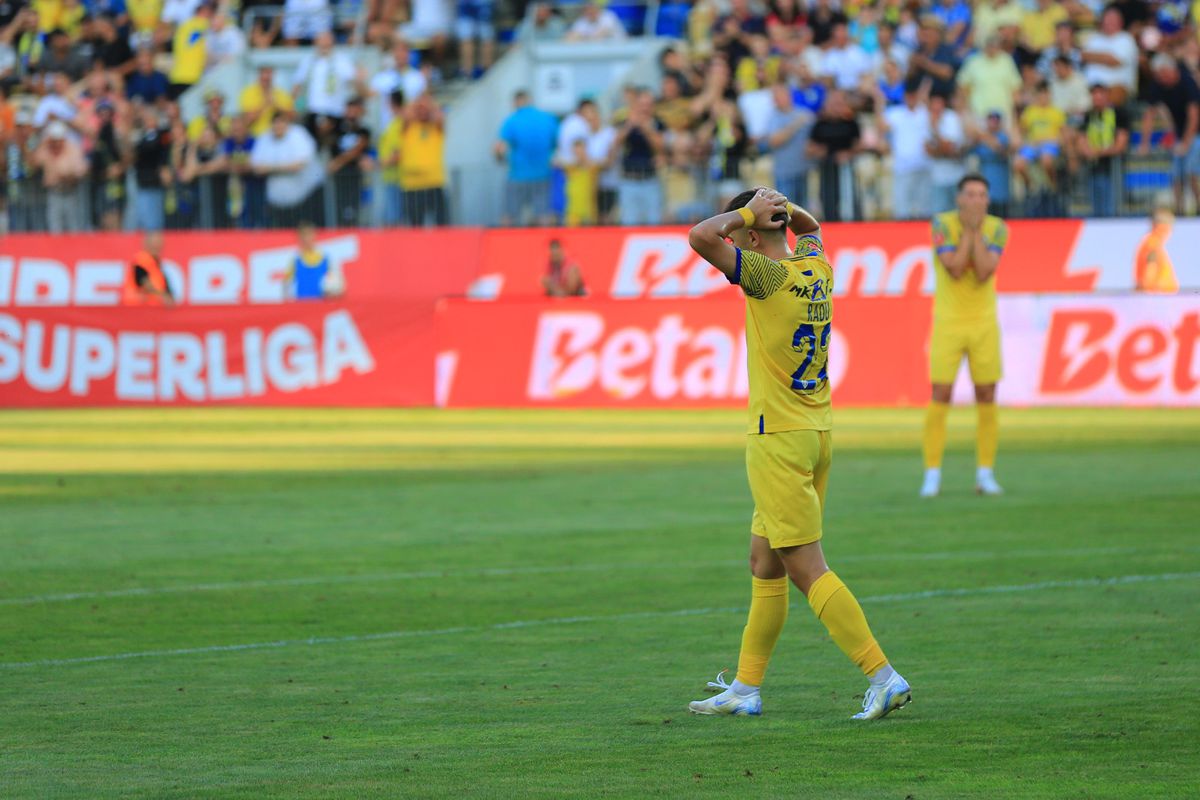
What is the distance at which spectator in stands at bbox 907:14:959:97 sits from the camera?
2691 centimetres

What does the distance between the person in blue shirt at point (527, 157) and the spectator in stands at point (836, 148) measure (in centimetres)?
394

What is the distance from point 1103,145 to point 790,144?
4.22 m

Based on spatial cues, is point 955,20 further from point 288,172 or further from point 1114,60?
point 288,172

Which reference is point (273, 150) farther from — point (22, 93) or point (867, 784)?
point (867, 784)

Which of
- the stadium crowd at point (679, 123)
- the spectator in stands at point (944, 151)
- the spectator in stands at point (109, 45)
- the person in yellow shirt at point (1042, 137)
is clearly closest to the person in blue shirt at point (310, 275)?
the stadium crowd at point (679, 123)

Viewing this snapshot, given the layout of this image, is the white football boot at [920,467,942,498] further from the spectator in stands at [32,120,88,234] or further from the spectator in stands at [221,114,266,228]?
the spectator in stands at [32,120,88,234]

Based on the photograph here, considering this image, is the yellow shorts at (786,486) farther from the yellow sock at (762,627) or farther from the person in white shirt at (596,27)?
the person in white shirt at (596,27)

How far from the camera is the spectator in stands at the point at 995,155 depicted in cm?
2612

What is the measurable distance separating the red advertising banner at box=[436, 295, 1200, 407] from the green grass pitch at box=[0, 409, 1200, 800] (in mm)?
4566

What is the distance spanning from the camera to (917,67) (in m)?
27.1

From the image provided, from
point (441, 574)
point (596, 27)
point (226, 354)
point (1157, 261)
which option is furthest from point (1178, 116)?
point (441, 574)

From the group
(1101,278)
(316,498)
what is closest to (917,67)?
(1101,278)

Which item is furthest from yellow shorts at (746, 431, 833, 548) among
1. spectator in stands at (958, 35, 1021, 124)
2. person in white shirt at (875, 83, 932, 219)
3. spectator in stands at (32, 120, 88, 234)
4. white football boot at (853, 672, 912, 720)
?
spectator in stands at (32, 120, 88, 234)

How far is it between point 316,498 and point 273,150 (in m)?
14.0
